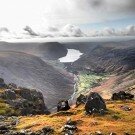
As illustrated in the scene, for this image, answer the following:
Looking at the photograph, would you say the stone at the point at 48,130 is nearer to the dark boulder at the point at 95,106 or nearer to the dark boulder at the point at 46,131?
the dark boulder at the point at 46,131

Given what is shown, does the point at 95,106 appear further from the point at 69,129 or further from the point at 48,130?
the point at 48,130

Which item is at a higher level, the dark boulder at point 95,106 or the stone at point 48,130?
the dark boulder at point 95,106

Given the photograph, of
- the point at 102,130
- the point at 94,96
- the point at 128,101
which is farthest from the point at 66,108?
the point at 102,130

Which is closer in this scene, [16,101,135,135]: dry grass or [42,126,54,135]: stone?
[16,101,135,135]: dry grass

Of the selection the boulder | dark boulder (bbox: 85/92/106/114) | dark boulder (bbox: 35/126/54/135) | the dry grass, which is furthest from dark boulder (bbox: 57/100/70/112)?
dark boulder (bbox: 35/126/54/135)

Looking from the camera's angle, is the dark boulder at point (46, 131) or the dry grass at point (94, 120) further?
the dark boulder at point (46, 131)

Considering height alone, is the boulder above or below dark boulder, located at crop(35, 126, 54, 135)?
above

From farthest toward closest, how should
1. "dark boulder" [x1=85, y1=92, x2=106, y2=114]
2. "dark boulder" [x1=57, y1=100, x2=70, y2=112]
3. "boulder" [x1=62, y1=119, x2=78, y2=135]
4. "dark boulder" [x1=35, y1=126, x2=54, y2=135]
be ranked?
"dark boulder" [x1=57, y1=100, x2=70, y2=112]
"dark boulder" [x1=85, y1=92, x2=106, y2=114]
"dark boulder" [x1=35, y1=126, x2=54, y2=135]
"boulder" [x1=62, y1=119, x2=78, y2=135]

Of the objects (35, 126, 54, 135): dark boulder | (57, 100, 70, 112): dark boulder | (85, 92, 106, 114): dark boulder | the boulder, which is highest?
(85, 92, 106, 114): dark boulder

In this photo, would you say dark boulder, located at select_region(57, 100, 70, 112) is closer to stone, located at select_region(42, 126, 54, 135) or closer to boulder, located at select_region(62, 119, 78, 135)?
boulder, located at select_region(62, 119, 78, 135)

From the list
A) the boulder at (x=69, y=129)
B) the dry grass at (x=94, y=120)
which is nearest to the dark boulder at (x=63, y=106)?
the dry grass at (x=94, y=120)

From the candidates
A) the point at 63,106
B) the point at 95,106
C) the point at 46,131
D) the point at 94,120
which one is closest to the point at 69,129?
the point at 46,131

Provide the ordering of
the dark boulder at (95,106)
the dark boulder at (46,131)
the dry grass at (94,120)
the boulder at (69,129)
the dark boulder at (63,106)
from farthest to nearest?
the dark boulder at (63,106)
the dark boulder at (95,106)
the dark boulder at (46,131)
the dry grass at (94,120)
the boulder at (69,129)
